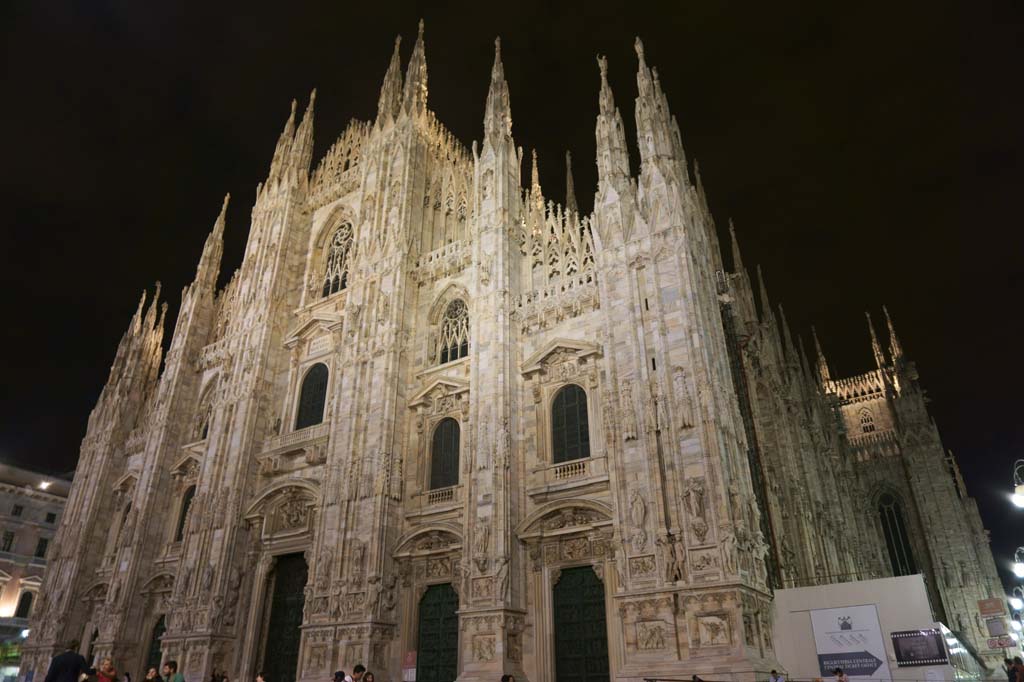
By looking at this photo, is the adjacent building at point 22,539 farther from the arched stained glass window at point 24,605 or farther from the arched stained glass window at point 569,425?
the arched stained glass window at point 569,425

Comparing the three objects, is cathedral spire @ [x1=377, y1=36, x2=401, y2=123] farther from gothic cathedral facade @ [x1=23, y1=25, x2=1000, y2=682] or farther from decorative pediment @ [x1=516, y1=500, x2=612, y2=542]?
decorative pediment @ [x1=516, y1=500, x2=612, y2=542]

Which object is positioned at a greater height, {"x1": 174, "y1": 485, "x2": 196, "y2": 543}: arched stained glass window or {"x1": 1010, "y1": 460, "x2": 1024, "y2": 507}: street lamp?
{"x1": 174, "y1": 485, "x2": 196, "y2": 543}: arched stained glass window

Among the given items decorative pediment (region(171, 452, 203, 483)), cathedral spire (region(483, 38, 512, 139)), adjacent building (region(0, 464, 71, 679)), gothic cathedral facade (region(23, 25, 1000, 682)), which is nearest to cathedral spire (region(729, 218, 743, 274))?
gothic cathedral facade (region(23, 25, 1000, 682))

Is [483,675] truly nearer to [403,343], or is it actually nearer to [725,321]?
[403,343]

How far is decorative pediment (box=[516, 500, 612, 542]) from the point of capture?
59.1 feet

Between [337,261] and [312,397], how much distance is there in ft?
23.6

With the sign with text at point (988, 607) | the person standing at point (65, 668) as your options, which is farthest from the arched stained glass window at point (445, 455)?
the sign with text at point (988, 607)

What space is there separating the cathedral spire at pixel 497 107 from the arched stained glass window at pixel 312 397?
12106mm

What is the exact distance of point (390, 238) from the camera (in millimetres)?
26797

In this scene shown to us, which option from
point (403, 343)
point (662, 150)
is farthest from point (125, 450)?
point (662, 150)

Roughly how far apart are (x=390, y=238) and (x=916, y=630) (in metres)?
21.4

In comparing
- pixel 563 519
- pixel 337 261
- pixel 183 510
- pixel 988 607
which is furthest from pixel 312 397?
pixel 988 607

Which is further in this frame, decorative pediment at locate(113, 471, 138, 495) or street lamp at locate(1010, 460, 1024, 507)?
decorative pediment at locate(113, 471, 138, 495)

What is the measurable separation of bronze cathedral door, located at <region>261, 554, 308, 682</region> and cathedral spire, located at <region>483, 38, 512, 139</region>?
18.1 m
